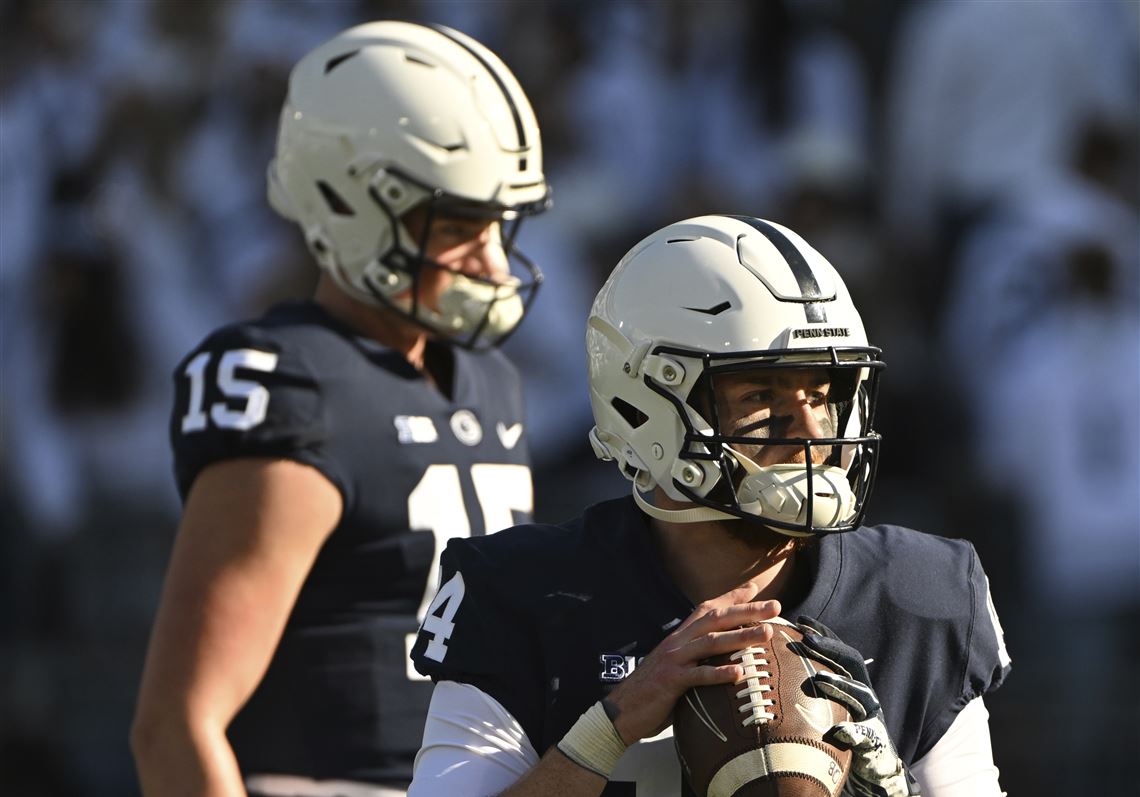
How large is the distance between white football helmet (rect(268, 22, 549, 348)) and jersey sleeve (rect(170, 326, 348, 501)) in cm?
26

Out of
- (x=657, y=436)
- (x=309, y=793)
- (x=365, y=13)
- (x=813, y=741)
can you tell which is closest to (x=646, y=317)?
(x=657, y=436)

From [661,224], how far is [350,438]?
9.82 ft

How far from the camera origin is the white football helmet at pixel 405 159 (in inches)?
125

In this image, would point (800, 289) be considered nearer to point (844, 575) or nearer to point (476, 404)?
point (844, 575)

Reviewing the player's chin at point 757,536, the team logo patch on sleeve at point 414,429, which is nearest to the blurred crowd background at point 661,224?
the team logo patch on sleeve at point 414,429

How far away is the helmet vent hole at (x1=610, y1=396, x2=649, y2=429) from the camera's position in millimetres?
2256

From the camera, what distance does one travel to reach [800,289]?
85.1 inches

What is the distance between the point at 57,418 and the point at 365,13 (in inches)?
70.1

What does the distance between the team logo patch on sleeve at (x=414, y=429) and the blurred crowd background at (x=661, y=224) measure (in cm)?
261

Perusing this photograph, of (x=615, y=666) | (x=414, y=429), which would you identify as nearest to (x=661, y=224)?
(x=414, y=429)

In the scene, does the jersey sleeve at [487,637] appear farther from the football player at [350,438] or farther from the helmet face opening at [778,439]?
the football player at [350,438]

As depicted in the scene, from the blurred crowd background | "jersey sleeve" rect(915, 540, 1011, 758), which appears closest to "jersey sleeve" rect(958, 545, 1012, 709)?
"jersey sleeve" rect(915, 540, 1011, 758)

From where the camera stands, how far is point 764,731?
6.27ft

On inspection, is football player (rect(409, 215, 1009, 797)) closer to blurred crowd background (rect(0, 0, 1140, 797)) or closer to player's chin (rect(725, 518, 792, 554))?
player's chin (rect(725, 518, 792, 554))
